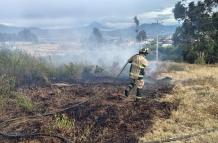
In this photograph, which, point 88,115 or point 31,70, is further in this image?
point 31,70

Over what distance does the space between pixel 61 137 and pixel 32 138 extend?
737mm

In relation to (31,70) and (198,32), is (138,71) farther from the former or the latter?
(198,32)

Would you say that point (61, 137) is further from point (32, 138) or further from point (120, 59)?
point (120, 59)

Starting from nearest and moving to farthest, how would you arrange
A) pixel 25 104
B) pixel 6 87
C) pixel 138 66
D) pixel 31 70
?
pixel 25 104 → pixel 138 66 → pixel 6 87 → pixel 31 70

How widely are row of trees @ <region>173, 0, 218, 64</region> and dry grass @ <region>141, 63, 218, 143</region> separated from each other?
880cm

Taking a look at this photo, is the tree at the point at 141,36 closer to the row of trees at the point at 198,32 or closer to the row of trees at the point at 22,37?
the row of trees at the point at 198,32

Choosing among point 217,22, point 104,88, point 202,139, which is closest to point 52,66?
point 104,88

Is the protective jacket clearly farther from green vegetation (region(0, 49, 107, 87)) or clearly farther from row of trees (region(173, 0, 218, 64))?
row of trees (region(173, 0, 218, 64))

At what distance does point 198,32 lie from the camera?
33531 mm

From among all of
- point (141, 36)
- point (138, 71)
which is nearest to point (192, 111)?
point (138, 71)

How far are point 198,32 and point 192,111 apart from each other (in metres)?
22.2

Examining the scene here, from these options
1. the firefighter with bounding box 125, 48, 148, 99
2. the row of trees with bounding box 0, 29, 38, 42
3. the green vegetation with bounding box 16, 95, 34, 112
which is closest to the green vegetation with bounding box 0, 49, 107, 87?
the green vegetation with bounding box 16, 95, 34, 112

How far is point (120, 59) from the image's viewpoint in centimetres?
2716

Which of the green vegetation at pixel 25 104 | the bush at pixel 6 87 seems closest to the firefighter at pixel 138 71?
the green vegetation at pixel 25 104
